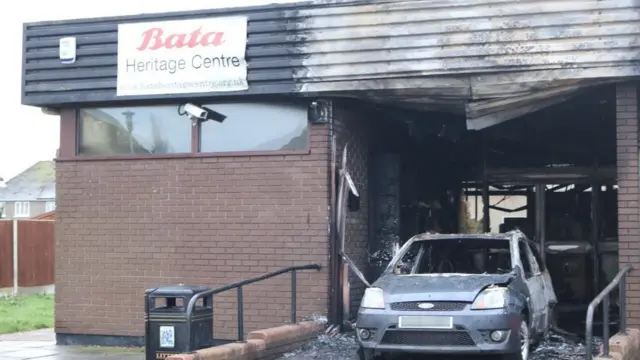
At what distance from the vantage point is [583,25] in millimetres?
11414

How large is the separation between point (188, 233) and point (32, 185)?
73.9 metres

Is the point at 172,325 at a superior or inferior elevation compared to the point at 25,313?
superior

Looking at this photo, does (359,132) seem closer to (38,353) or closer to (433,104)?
(433,104)

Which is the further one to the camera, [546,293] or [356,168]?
[356,168]

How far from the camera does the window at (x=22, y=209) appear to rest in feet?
262

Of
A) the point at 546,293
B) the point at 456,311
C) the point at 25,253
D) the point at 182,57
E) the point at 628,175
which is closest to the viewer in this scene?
the point at 456,311

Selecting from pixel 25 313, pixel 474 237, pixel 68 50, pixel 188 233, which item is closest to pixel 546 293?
pixel 474 237

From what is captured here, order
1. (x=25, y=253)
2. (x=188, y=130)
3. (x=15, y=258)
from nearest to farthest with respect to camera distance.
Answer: (x=188, y=130) < (x=15, y=258) < (x=25, y=253)

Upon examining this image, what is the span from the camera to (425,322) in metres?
9.66

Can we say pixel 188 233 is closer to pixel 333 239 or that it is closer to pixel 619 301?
pixel 333 239

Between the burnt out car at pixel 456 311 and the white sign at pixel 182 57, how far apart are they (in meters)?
3.94

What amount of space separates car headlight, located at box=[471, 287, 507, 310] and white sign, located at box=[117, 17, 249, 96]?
495cm

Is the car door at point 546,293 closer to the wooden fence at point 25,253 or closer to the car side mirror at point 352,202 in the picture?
the car side mirror at point 352,202

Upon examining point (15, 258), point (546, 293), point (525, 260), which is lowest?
point (15, 258)
